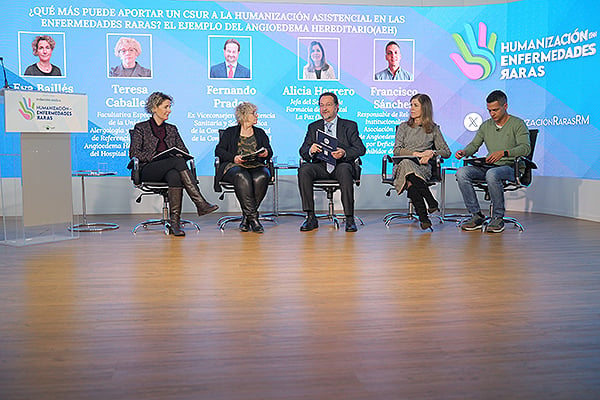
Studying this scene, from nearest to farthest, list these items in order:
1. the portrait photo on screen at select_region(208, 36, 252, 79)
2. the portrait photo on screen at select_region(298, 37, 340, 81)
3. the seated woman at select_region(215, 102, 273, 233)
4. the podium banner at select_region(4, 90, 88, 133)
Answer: the podium banner at select_region(4, 90, 88, 133) → the seated woman at select_region(215, 102, 273, 233) → the portrait photo on screen at select_region(208, 36, 252, 79) → the portrait photo on screen at select_region(298, 37, 340, 81)

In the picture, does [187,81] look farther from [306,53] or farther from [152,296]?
[152,296]

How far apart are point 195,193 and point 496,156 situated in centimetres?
264

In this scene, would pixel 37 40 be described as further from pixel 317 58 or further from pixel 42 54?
pixel 317 58

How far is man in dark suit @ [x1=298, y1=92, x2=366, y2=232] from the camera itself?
215 inches

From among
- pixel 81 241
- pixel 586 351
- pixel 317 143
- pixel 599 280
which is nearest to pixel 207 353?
pixel 586 351

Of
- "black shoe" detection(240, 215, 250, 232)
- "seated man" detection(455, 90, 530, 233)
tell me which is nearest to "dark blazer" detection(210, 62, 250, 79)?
"black shoe" detection(240, 215, 250, 232)

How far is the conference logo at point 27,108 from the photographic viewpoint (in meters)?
4.58

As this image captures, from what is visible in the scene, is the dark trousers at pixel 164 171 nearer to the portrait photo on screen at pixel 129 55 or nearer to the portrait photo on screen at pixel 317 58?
the portrait photo on screen at pixel 129 55

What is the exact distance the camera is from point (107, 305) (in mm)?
2785

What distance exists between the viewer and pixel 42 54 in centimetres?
679

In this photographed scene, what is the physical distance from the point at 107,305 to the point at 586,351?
79.4 inches

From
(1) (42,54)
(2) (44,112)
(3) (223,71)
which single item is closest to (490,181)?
(3) (223,71)

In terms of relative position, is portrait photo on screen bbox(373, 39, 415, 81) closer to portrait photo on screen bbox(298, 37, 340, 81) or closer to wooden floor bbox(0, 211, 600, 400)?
portrait photo on screen bbox(298, 37, 340, 81)

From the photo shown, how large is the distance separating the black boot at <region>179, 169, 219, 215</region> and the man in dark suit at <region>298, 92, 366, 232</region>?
878 millimetres
